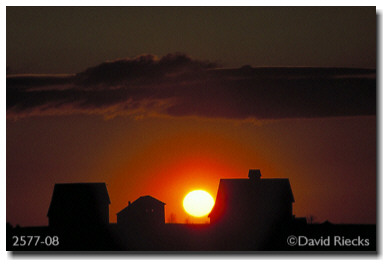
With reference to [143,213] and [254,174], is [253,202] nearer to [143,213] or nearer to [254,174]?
[254,174]

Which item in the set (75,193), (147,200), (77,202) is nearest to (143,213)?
(147,200)

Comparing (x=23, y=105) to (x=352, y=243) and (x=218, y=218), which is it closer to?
(x=218, y=218)

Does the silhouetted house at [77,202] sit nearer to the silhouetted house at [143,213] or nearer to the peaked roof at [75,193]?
the peaked roof at [75,193]

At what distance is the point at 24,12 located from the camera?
19.3m

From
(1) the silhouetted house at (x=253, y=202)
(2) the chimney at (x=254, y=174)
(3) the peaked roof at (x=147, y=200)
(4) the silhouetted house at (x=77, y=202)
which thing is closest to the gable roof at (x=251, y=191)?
(1) the silhouetted house at (x=253, y=202)

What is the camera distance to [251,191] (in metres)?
20.1

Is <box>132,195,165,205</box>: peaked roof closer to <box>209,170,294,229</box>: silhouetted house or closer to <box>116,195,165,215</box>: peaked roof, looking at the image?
<box>116,195,165,215</box>: peaked roof

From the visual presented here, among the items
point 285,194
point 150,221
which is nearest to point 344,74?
point 285,194

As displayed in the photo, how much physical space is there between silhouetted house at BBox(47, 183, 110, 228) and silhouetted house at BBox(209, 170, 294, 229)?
108 inches

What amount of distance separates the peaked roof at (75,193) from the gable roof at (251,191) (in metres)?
2.80

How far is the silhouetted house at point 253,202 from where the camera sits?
19016 mm

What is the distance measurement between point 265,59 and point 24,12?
6176 mm

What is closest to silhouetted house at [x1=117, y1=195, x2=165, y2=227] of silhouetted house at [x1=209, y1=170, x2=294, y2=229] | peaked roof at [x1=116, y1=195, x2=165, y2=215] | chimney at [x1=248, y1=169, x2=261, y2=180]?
peaked roof at [x1=116, y1=195, x2=165, y2=215]

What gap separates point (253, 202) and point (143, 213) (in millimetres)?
3149
